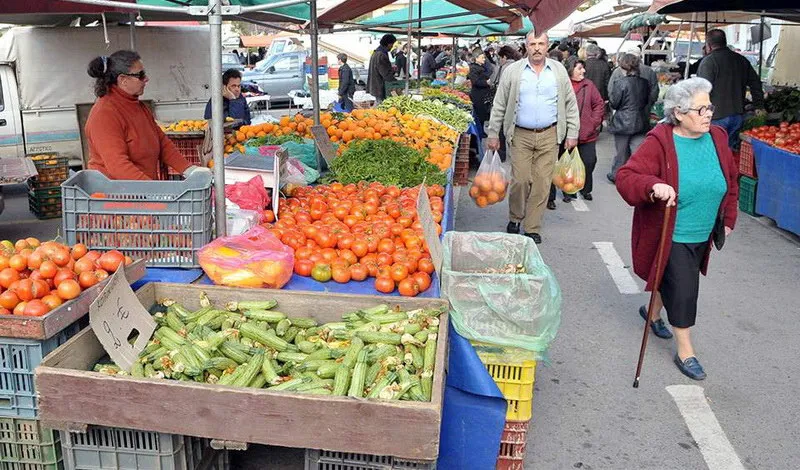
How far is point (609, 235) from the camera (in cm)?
834

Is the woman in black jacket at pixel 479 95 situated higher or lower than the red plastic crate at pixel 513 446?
higher

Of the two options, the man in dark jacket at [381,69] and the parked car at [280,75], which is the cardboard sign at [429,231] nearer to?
the man in dark jacket at [381,69]

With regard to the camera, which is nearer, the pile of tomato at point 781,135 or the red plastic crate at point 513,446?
the red plastic crate at point 513,446

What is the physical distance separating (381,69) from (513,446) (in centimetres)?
1253

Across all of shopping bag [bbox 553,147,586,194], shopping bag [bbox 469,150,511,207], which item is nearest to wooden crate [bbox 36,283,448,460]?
shopping bag [bbox 469,150,511,207]

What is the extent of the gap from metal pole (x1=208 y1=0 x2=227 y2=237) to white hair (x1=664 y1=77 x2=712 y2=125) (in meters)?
2.72

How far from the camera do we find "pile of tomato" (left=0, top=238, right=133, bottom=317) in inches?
120

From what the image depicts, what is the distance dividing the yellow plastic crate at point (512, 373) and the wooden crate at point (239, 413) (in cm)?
70

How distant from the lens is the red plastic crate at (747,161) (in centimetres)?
915

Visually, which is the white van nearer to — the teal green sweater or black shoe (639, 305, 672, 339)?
black shoe (639, 305, 672, 339)

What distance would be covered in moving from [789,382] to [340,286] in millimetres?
3132

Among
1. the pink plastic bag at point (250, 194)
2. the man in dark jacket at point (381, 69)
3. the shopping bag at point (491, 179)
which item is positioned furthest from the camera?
the man in dark jacket at point (381, 69)

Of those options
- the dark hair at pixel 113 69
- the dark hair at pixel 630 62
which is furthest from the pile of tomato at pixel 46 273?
the dark hair at pixel 630 62

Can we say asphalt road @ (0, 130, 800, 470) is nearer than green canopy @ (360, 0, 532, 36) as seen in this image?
Yes
